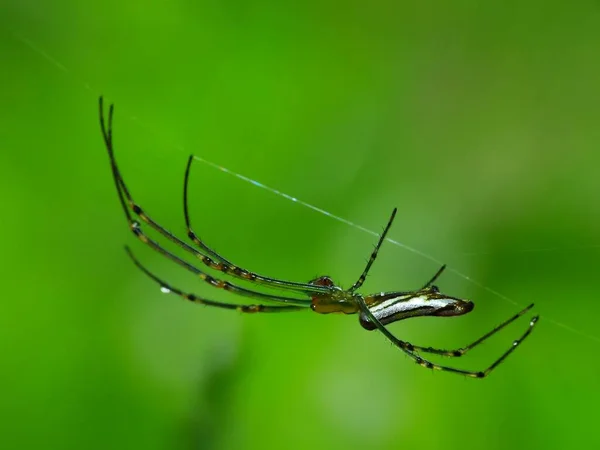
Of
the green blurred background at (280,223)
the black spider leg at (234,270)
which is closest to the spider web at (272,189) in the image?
the green blurred background at (280,223)

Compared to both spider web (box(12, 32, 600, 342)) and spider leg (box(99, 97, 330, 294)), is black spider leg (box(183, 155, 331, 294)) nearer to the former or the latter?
spider leg (box(99, 97, 330, 294))

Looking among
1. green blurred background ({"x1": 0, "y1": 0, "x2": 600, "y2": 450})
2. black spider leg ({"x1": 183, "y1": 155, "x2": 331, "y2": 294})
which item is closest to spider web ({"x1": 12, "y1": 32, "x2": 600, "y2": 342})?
green blurred background ({"x1": 0, "y1": 0, "x2": 600, "y2": 450})

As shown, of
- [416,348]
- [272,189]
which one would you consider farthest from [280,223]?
[416,348]

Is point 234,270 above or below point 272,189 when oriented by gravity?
below

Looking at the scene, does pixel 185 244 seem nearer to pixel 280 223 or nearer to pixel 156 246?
pixel 156 246

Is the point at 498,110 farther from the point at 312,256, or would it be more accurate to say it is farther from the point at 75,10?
the point at 75,10

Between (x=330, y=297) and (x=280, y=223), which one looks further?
(x=280, y=223)
